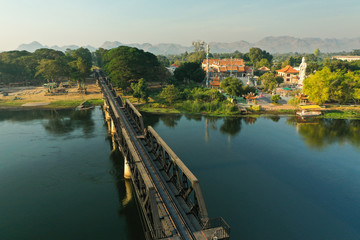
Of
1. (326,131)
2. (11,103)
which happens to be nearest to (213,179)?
(326,131)

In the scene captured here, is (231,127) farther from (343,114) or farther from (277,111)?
(343,114)

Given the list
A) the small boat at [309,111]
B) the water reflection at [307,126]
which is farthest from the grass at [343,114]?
the water reflection at [307,126]

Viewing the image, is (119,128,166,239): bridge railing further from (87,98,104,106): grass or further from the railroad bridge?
(87,98,104,106): grass

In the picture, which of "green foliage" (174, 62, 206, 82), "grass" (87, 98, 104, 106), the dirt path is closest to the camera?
"grass" (87, 98, 104, 106)

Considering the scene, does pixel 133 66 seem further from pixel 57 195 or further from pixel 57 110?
pixel 57 195

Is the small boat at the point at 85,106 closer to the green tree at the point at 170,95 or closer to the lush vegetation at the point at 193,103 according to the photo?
the lush vegetation at the point at 193,103

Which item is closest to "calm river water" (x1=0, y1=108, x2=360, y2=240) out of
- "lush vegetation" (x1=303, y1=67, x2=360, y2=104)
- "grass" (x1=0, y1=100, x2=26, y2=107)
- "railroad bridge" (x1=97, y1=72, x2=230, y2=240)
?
"railroad bridge" (x1=97, y1=72, x2=230, y2=240)

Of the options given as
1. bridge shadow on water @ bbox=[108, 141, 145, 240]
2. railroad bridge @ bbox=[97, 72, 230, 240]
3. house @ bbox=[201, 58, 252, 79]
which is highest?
house @ bbox=[201, 58, 252, 79]

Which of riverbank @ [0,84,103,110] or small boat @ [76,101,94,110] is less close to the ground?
riverbank @ [0,84,103,110]
